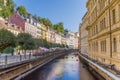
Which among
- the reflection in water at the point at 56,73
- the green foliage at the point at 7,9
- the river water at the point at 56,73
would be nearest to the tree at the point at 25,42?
the river water at the point at 56,73

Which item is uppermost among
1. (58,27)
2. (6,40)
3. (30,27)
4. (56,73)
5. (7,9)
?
(7,9)

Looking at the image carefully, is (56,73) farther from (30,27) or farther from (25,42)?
(30,27)

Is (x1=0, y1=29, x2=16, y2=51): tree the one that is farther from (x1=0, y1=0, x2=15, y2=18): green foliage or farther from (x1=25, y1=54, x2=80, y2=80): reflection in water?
(x1=0, y1=0, x2=15, y2=18): green foliage

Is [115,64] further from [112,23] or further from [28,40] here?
[28,40]

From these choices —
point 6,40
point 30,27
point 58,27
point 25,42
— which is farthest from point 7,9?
point 58,27

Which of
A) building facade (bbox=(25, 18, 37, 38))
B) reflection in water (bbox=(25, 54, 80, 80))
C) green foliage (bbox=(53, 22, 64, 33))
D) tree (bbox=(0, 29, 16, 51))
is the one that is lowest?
reflection in water (bbox=(25, 54, 80, 80))

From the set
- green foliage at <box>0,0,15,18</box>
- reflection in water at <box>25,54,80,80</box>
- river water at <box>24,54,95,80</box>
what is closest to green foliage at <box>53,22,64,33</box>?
green foliage at <box>0,0,15,18</box>

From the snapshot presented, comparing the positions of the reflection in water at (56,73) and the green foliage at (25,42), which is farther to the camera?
the green foliage at (25,42)

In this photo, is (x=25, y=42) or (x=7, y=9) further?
(x=7, y=9)

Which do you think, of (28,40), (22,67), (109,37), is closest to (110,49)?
(109,37)

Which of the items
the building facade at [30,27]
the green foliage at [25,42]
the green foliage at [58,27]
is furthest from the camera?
the green foliage at [58,27]

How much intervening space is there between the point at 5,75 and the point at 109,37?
47.0 ft

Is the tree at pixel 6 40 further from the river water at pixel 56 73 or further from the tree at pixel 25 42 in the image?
the tree at pixel 25 42

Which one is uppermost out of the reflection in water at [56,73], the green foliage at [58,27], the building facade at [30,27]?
the green foliage at [58,27]
